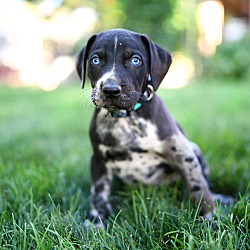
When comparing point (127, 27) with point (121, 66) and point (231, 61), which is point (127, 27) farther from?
point (121, 66)

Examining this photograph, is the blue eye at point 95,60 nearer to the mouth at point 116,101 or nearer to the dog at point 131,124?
the dog at point 131,124

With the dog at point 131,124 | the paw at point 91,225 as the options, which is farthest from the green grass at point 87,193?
the dog at point 131,124

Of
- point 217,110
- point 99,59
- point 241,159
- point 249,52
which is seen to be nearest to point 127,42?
point 99,59

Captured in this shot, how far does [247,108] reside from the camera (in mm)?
7328

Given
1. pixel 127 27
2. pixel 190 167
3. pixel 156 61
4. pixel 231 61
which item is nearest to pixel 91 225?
pixel 190 167

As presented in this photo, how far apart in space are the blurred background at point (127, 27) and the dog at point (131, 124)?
40.5 ft

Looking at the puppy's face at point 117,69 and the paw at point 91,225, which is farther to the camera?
the puppy's face at point 117,69

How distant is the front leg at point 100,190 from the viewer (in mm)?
3125

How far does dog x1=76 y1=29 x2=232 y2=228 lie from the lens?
257cm

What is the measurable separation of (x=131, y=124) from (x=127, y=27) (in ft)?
50.3

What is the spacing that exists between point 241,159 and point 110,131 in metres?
1.68

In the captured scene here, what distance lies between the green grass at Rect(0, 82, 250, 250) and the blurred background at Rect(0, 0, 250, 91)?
9.27m

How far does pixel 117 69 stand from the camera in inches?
101

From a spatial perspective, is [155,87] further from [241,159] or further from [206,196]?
[241,159]
